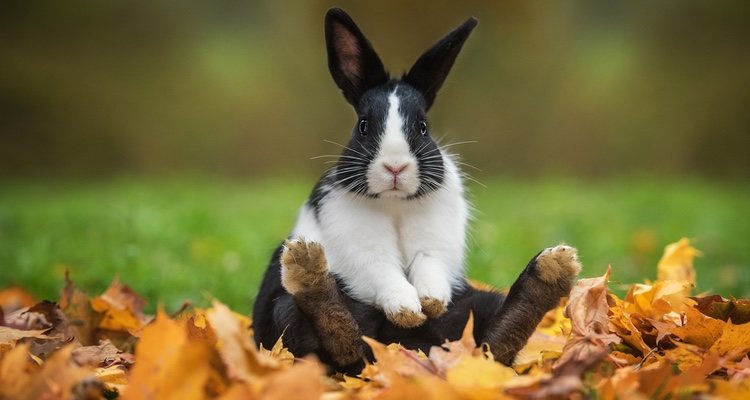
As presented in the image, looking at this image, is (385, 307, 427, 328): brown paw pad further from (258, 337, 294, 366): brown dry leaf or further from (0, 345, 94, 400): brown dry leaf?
(0, 345, 94, 400): brown dry leaf

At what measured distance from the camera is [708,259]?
5547mm

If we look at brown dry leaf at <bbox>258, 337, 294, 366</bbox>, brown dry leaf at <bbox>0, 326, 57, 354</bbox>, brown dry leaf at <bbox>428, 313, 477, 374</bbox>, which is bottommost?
brown dry leaf at <bbox>0, 326, 57, 354</bbox>

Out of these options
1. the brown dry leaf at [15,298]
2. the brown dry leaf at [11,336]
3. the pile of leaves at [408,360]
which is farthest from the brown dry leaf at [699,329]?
the brown dry leaf at [15,298]

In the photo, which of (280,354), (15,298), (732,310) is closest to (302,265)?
(280,354)

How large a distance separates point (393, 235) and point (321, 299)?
0.37 meters

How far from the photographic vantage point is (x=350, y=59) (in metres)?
2.81

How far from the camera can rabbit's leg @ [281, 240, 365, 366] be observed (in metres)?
2.35

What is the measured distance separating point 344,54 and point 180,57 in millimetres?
10735

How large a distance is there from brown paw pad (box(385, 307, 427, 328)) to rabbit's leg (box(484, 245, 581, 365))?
0.26 meters

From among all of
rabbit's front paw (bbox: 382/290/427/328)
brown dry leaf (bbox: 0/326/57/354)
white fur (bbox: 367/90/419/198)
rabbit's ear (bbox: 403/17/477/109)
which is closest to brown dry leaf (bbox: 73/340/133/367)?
brown dry leaf (bbox: 0/326/57/354)

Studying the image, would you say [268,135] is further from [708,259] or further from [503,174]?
[708,259]

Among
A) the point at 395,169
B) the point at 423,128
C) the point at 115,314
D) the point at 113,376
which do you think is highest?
the point at 423,128

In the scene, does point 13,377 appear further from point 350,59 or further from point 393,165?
point 350,59

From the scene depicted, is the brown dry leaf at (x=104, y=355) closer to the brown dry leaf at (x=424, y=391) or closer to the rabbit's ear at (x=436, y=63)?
the brown dry leaf at (x=424, y=391)
